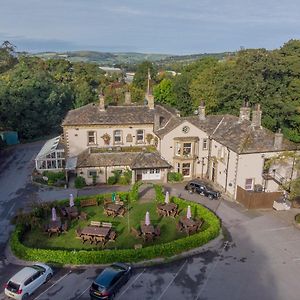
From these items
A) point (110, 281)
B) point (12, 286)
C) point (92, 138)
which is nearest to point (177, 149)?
point (92, 138)

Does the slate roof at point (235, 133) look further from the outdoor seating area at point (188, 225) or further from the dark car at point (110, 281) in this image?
the dark car at point (110, 281)

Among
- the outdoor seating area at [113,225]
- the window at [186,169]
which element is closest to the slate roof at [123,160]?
the window at [186,169]

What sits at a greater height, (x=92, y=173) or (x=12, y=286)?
(x=92, y=173)

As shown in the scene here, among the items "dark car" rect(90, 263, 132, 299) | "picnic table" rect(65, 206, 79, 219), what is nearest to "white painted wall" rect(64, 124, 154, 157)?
"picnic table" rect(65, 206, 79, 219)

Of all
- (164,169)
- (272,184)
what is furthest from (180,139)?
(272,184)

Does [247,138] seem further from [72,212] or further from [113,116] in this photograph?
[72,212]

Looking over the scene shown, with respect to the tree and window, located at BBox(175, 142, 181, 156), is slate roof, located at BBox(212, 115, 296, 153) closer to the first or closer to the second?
window, located at BBox(175, 142, 181, 156)

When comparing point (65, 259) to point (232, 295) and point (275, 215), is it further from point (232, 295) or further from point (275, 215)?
point (275, 215)
